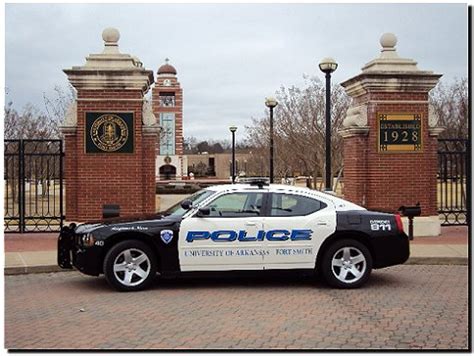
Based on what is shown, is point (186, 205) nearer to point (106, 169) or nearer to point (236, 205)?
point (236, 205)

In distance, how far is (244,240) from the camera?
9500 mm

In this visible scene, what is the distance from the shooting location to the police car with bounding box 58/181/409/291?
30.8ft

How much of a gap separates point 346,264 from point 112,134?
677 centimetres

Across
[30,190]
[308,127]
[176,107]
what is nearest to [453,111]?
[308,127]

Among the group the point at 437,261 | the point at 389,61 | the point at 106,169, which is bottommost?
the point at 437,261

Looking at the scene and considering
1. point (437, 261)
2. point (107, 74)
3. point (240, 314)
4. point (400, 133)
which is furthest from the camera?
point (400, 133)

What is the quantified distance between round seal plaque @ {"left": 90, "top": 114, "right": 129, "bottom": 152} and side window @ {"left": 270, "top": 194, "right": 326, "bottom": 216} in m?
5.62

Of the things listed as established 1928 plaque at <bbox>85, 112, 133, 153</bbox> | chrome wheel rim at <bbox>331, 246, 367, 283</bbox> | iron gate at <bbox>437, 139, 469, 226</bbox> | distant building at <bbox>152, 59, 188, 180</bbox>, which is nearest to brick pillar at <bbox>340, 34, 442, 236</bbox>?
iron gate at <bbox>437, 139, 469, 226</bbox>

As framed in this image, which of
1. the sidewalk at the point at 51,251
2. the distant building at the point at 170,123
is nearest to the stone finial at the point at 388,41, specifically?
the sidewalk at the point at 51,251

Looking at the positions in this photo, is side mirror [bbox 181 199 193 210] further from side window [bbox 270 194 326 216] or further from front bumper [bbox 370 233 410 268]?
front bumper [bbox 370 233 410 268]

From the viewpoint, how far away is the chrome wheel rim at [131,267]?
9352mm

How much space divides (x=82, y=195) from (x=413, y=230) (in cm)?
720

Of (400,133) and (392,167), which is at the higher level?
(400,133)

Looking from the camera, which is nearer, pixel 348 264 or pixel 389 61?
pixel 348 264
